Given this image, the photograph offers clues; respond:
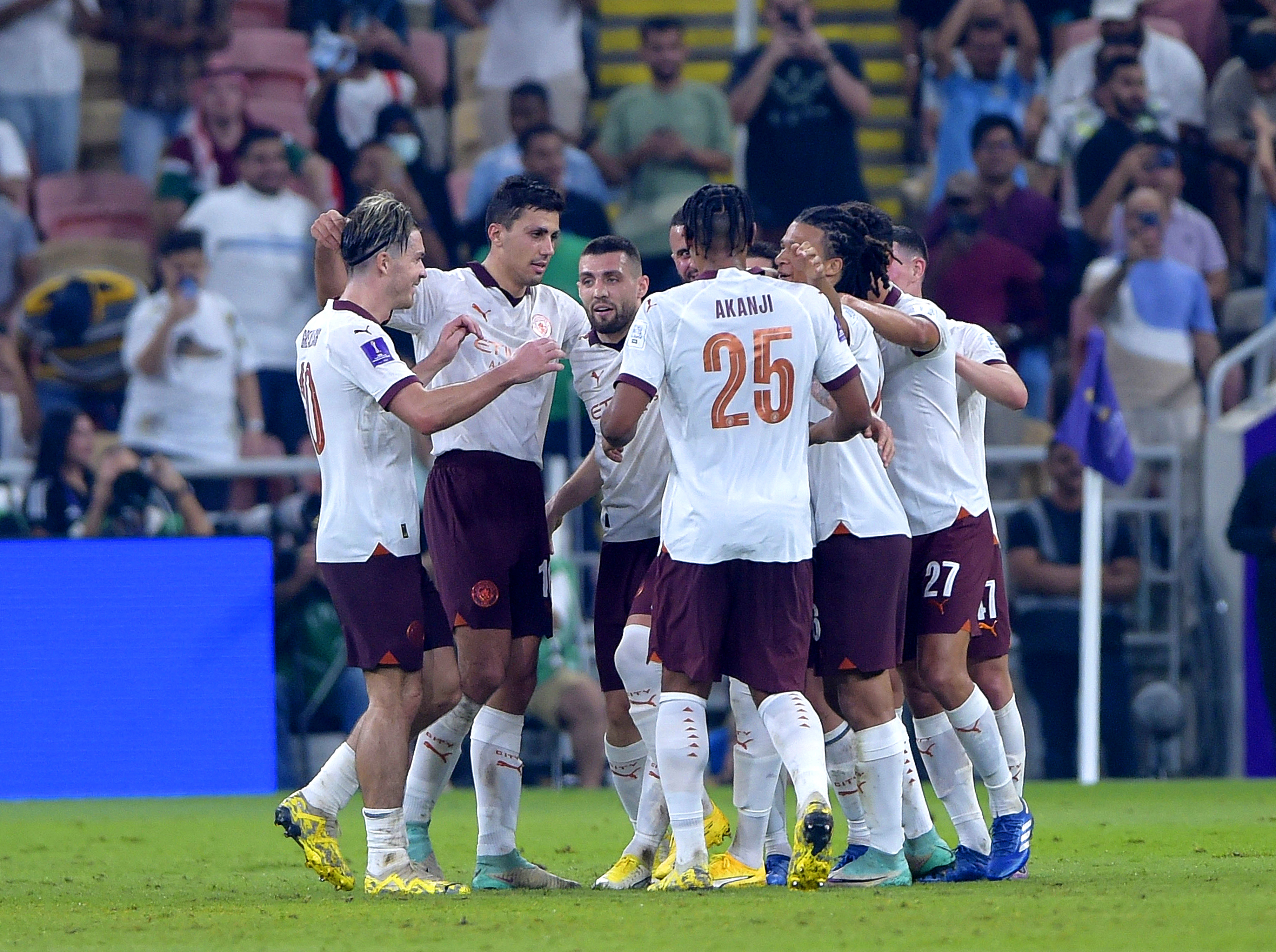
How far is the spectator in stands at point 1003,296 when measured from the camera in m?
13.6

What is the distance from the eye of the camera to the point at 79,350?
13836mm

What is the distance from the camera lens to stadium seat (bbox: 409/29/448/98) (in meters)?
15.1

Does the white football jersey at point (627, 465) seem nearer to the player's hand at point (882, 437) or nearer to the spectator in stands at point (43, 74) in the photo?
the player's hand at point (882, 437)

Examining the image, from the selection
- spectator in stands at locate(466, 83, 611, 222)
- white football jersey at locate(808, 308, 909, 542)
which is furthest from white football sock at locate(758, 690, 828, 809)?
spectator in stands at locate(466, 83, 611, 222)

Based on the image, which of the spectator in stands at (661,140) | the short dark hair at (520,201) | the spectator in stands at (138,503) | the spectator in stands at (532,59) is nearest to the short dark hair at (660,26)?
the spectator in stands at (661,140)

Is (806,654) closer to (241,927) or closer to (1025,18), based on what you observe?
(241,927)

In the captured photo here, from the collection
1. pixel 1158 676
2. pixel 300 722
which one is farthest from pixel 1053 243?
pixel 300 722

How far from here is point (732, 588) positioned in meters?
6.04

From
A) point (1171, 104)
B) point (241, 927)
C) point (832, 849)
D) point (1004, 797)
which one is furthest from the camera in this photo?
point (1171, 104)

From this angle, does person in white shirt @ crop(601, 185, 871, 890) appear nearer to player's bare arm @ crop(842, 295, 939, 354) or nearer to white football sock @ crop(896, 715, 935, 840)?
player's bare arm @ crop(842, 295, 939, 354)

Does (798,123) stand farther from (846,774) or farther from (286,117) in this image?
(846,774)

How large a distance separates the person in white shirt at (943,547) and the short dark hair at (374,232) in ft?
5.33

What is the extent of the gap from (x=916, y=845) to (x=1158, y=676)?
713cm

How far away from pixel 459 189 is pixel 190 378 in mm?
2746
